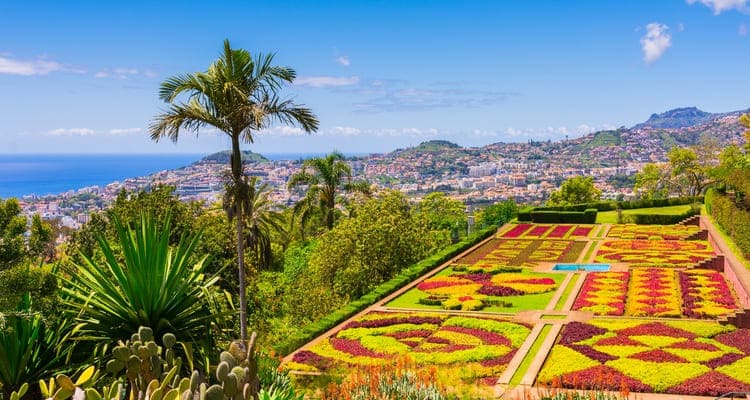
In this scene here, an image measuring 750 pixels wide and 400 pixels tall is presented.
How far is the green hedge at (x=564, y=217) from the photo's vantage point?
5062 centimetres

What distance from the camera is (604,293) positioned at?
25.1 metres

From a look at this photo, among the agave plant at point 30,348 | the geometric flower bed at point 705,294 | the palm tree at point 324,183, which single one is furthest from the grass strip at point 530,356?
the palm tree at point 324,183

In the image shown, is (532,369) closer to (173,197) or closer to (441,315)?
(441,315)

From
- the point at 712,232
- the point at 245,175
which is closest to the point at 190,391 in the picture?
the point at 245,175

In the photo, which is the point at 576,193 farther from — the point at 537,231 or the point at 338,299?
the point at 338,299

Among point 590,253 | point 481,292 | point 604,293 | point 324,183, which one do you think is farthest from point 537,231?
point 604,293

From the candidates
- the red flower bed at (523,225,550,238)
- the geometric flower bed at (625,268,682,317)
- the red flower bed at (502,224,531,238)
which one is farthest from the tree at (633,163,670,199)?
the geometric flower bed at (625,268,682,317)

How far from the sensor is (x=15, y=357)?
8734 mm

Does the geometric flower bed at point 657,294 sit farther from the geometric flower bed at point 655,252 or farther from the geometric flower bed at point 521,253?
the geometric flower bed at point 521,253

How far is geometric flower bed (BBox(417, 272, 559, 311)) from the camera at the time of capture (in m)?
24.5

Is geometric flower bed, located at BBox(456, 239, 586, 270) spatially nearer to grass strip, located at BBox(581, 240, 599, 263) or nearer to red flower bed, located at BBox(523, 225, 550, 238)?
grass strip, located at BBox(581, 240, 599, 263)

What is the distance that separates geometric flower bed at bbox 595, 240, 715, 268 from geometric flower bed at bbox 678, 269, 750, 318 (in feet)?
9.35

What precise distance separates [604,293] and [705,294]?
334cm

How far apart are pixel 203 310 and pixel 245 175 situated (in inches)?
157
